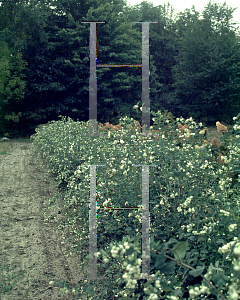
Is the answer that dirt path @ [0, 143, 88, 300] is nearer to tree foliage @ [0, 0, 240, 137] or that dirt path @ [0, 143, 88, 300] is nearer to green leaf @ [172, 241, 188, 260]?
green leaf @ [172, 241, 188, 260]

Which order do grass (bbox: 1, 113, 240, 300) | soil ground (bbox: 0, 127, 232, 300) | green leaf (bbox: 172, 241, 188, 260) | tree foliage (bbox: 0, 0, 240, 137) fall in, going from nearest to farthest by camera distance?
green leaf (bbox: 172, 241, 188, 260) < grass (bbox: 1, 113, 240, 300) < soil ground (bbox: 0, 127, 232, 300) < tree foliage (bbox: 0, 0, 240, 137)

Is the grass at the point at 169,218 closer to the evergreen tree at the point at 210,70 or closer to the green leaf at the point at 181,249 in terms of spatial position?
the green leaf at the point at 181,249

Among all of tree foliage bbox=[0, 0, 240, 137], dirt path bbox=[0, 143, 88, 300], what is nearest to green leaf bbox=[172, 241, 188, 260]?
dirt path bbox=[0, 143, 88, 300]

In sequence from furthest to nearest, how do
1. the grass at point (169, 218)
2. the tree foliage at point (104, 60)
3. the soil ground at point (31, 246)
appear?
the tree foliage at point (104, 60) < the soil ground at point (31, 246) < the grass at point (169, 218)

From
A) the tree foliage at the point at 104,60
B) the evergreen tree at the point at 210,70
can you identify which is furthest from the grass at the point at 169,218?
the evergreen tree at the point at 210,70

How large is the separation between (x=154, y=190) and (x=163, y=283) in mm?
1559

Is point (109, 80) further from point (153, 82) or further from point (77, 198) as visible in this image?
point (77, 198)

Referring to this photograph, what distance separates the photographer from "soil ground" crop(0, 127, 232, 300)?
9.59ft

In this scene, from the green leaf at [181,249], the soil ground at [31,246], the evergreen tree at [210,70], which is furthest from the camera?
the evergreen tree at [210,70]

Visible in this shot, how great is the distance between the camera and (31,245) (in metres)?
3.76

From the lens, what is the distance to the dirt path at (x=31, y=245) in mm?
2932

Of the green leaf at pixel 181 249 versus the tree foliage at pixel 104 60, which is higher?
the tree foliage at pixel 104 60

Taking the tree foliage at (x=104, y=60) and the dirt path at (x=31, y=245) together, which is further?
the tree foliage at (x=104, y=60)

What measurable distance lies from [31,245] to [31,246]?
3 centimetres
